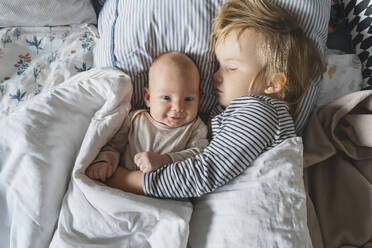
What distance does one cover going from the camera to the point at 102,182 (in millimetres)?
834

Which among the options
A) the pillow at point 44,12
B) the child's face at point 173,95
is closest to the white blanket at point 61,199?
the child's face at point 173,95

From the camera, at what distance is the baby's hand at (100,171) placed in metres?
0.80

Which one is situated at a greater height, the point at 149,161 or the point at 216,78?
the point at 216,78

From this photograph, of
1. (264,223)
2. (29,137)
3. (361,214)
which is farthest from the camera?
(361,214)

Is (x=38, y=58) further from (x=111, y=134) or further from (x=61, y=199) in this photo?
(x=61, y=199)

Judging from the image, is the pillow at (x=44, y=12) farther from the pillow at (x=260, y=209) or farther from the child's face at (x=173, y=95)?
the pillow at (x=260, y=209)

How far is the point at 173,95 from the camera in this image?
872mm

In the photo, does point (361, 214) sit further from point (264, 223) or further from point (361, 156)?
point (264, 223)

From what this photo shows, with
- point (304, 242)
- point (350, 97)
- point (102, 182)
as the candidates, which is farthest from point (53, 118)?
point (350, 97)

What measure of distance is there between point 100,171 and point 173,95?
33 cm

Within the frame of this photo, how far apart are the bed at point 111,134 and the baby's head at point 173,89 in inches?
2.9

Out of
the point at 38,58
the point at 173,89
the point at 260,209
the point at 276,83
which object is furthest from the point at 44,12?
the point at 260,209

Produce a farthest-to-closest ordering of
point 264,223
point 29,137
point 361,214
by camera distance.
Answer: point 361,214
point 29,137
point 264,223

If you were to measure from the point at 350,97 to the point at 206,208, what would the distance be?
0.67m
